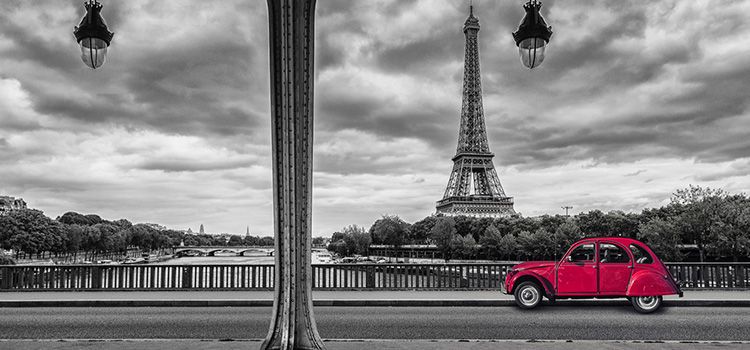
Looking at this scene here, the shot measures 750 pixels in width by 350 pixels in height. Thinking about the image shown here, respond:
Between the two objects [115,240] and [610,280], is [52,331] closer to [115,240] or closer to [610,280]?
[610,280]

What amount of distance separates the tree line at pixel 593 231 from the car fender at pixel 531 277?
43.3 meters

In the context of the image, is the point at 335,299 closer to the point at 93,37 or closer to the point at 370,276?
the point at 370,276

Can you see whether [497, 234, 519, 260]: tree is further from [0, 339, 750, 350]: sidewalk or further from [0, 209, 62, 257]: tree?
[0, 339, 750, 350]: sidewalk

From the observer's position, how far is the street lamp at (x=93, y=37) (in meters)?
7.87

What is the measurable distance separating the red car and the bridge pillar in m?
7.78

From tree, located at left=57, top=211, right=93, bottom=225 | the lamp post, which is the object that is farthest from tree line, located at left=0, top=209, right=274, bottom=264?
the lamp post

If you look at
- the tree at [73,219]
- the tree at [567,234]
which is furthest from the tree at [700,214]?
the tree at [73,219]

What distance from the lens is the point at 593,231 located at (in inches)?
3415

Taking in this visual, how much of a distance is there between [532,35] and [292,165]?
360cm

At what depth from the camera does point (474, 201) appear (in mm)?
107250

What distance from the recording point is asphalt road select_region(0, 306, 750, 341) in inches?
396

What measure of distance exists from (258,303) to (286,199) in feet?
29.5

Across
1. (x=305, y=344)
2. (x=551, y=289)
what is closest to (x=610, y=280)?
(x=551, y=289)

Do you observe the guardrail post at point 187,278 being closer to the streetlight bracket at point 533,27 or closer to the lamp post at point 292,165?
the lamp post at point 292,165
